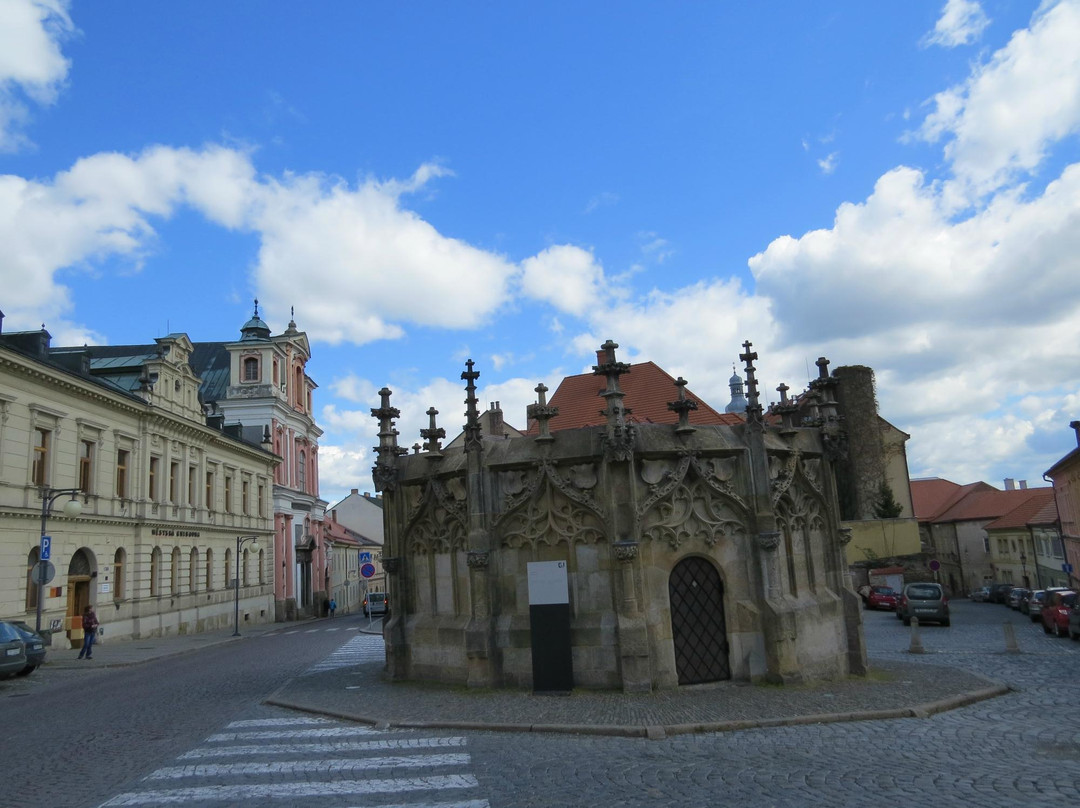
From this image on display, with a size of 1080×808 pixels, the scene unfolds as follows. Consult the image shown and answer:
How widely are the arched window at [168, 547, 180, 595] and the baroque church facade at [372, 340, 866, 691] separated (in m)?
26.8

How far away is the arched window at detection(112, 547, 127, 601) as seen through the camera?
32869 millimetres

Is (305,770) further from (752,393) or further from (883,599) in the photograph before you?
(883,599)

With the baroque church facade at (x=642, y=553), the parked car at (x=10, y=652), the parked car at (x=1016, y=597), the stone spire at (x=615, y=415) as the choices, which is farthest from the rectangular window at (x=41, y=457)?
the parked car at (x=1016, y=597)

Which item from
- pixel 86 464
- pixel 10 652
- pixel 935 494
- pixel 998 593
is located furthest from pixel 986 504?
pixel 10 652

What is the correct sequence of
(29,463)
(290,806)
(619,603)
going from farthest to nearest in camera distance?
(29,463) < (619,603) < (290,806)

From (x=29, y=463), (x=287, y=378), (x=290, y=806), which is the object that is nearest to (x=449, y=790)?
(x=290, y=806)

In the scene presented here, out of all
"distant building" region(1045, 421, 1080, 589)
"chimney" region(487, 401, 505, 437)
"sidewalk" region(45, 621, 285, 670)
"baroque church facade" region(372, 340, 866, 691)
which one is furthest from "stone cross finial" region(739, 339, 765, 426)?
"distant building" region(1045, 421, 1080, 589)

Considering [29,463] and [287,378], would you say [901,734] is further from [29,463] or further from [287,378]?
[287,378]

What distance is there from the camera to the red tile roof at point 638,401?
912 inches

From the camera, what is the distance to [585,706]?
12023 millimetres

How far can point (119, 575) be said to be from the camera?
109ft

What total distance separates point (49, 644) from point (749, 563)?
76.5 ft

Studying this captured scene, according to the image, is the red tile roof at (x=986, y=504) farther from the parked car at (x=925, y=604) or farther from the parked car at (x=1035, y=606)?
the parked car at (x=925, y=604)

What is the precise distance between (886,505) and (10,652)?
5208 cm
